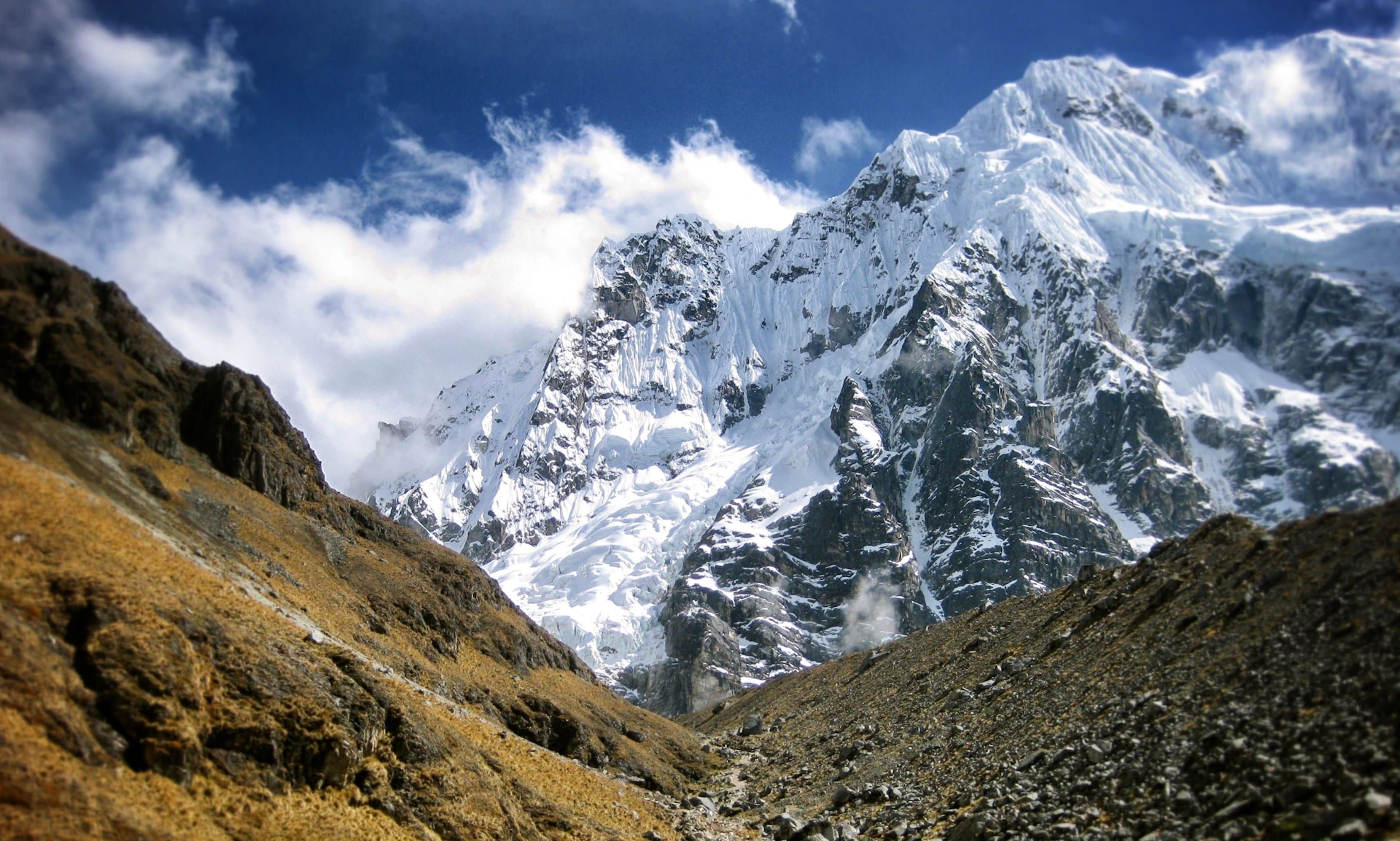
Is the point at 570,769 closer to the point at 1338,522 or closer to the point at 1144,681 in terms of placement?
the point at 1144,681

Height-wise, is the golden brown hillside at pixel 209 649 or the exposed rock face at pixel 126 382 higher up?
the exposed rock face at pixel 126 382

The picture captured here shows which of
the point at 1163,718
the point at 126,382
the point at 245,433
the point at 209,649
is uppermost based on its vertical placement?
the point at 245,433

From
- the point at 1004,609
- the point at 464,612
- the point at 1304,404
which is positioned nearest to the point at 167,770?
the point at 464,612

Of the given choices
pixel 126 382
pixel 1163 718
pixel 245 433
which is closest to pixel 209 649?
pixel 126 382

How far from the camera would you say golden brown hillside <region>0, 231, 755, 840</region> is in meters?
20.2

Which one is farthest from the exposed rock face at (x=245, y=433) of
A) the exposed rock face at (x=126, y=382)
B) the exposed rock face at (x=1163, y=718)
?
the exposed rock face at (x=1163, y=718)

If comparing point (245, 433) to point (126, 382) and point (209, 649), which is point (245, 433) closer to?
point (126, 382)

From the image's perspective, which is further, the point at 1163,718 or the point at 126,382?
the point at 126,382

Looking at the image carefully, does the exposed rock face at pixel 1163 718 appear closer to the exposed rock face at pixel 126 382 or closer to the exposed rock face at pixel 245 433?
the exposed rock face at pixel 245 433

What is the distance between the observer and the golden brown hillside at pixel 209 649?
66.1 feet

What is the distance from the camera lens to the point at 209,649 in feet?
79.6

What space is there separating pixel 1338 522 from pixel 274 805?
34954mm

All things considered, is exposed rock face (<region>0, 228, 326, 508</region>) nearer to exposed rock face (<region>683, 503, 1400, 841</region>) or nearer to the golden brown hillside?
the golden brown hillside

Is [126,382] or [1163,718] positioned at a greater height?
[126,382]
